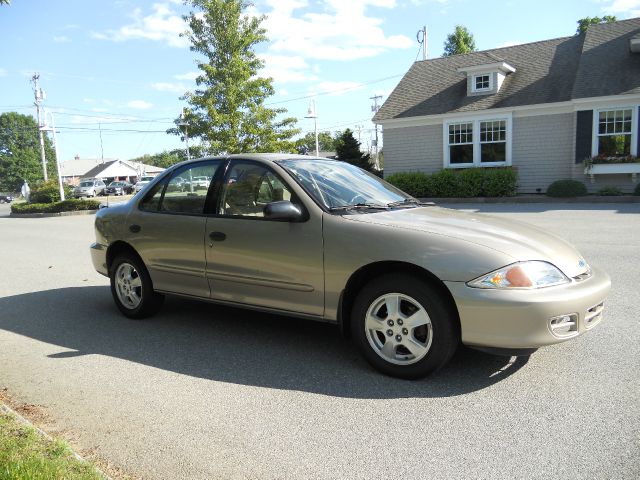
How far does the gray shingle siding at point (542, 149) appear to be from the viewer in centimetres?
2003

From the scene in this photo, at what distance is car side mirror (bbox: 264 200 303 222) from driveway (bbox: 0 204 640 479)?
3.83 ft

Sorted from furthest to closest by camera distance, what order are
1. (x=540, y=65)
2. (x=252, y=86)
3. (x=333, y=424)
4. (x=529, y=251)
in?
1. (x=252, y=86)
2. (x=540, y=65)
3. (x=529, y=251)
4. (x=333, y=424)

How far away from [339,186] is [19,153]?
4273 inches

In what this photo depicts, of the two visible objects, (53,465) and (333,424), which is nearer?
(53,465)

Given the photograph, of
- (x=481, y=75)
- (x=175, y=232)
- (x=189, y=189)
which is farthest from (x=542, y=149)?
(x=175, y=232)

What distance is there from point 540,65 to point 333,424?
73.2ft

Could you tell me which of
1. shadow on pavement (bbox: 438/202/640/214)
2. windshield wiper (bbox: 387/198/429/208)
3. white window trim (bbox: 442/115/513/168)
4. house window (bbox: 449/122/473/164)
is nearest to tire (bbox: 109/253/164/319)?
windshield wiper (bbox: 387/198/429/208)

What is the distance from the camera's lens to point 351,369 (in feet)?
13.5

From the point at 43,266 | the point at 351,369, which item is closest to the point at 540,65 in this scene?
the point at 43,266

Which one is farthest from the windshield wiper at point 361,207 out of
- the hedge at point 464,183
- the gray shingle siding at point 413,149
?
the gray shingle siding at point 413,149

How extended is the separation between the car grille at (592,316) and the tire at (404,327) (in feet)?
2.86

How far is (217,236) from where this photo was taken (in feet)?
15.6

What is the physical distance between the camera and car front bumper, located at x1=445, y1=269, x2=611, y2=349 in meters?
3.42

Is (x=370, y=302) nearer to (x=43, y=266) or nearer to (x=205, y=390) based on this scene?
(x=205, y=390)
